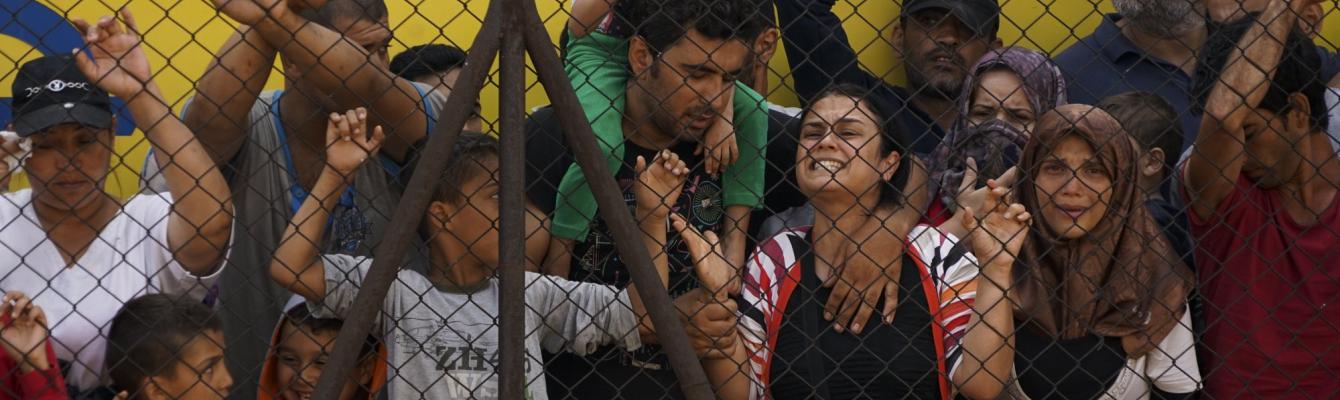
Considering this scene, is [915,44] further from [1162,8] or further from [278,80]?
[278,80]

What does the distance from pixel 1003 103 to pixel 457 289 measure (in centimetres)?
149

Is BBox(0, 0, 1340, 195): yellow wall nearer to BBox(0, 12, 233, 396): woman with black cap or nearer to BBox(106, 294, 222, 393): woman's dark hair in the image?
BBox(0, 12, 233, 396): woman with black cap

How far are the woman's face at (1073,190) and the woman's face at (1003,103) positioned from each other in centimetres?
41

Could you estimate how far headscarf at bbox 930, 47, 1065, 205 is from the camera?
4098 millimetres

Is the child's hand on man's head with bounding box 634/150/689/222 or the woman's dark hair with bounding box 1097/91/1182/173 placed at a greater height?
the woman's dark hair with bounding box 1097/91/1182/173

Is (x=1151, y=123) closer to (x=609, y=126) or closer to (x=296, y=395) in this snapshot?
(x=609, y=126)

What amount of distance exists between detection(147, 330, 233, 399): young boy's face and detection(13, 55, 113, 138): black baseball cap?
1.73 ft

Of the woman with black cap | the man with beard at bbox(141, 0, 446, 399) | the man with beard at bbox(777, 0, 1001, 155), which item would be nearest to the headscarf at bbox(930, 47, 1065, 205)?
the man with beard at bbox(777, 0, 1001, 155)

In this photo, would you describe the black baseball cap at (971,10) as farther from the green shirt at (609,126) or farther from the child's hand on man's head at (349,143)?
the child's hand on man's head at (349,143)

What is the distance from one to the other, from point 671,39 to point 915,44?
47.1 inches

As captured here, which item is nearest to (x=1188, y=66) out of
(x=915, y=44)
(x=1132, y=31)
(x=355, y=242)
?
(x=1132, y=31)

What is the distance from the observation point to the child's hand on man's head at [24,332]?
3.32 metres

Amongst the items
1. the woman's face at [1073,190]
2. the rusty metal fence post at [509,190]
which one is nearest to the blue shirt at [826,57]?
the woman's face at [1073,190]

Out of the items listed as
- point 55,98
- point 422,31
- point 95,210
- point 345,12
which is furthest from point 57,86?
point 422,31
